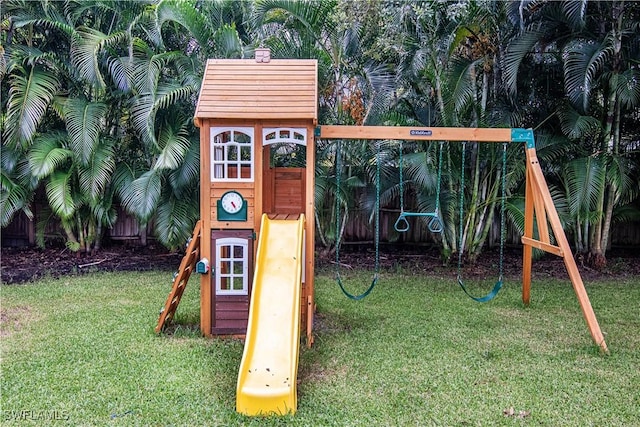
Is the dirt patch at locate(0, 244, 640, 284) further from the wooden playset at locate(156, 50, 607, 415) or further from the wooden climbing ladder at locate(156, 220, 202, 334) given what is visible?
the wooden climbing ladder at locate(156, 220, 202, 334)

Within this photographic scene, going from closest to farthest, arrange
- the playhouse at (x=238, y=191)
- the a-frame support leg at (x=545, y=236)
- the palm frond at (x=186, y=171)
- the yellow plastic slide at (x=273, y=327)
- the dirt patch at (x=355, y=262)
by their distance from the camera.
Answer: the yellow plastic slide at (x=273, y=327)
the a-frame support leg at (x=545, y=236)
the playhouse at (x=238, y=191)
the palm frond at (x=186, y=171)
the dirt patch at (x=355, y=262)

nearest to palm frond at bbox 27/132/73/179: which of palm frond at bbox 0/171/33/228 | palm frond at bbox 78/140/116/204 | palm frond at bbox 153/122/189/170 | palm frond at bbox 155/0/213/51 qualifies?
palm frond at bbox 78/140/116/204

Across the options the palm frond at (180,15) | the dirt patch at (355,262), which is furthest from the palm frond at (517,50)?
the palm frond at (180,15)

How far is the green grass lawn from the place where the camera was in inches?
132

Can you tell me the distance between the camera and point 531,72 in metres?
7.91

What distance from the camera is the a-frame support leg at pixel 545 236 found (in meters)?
4.54

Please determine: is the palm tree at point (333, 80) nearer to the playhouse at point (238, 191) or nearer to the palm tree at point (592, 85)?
the palm tree at point (592, 85)

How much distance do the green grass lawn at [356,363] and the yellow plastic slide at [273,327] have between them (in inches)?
5.9

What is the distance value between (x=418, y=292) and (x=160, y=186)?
4102 mm

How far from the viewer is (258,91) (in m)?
5.01

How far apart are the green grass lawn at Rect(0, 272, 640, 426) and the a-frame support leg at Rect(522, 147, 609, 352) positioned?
0.87ft

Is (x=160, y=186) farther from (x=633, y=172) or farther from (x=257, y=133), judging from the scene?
(x=633, y=172)

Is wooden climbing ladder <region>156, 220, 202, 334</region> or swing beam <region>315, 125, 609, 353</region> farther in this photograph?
swing beam <region>315, 125, 609, 353</region>

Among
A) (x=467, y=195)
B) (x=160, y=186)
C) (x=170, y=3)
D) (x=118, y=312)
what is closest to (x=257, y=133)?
(x=118, y=312)
